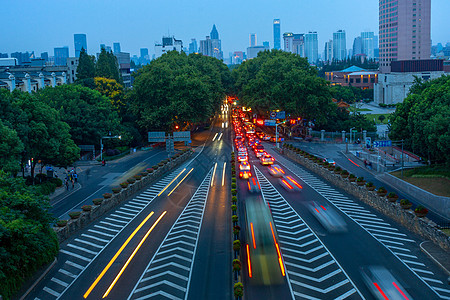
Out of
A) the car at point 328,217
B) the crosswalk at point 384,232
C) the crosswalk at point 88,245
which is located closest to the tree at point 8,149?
the crosswalk at point 88,245

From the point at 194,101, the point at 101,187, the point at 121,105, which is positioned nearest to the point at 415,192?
the point at 101,187

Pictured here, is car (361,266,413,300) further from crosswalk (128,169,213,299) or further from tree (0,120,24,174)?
tree (0,120,24,174)

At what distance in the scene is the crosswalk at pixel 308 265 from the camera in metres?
24.1

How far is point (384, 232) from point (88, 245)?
2168cm

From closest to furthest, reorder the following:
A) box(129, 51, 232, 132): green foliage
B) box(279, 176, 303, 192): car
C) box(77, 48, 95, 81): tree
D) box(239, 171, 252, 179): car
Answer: box(279, 176, 303, 192): car, box(239, 171, 252, 179): car, box(129, 51, 232, 132): green foliage, box(77, 48, 95, 81): tree

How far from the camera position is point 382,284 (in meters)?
24.6

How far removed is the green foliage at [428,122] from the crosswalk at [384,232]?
10.9 meters

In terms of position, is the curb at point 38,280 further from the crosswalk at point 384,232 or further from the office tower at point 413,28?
the office tower at point 413,28

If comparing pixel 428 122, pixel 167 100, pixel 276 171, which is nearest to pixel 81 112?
pixel 167 100

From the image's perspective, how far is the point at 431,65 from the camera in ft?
481

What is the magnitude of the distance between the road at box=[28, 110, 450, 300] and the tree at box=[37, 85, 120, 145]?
32.1 meters

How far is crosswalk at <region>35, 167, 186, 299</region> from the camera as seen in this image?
83.7 feet

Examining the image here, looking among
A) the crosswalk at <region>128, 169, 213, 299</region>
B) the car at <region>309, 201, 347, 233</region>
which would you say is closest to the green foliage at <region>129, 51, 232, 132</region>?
the car at <region>309, 201, 347, 233</region>

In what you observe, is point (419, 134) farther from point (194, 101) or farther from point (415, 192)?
point (194, 101)
